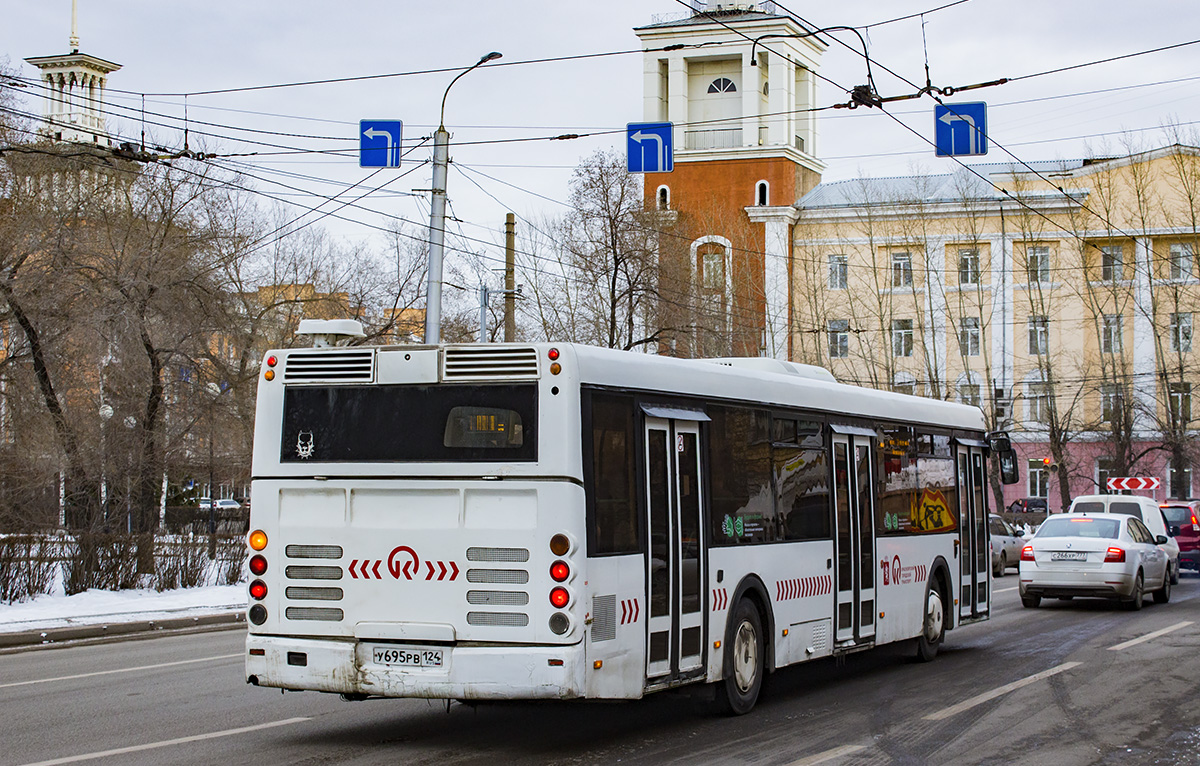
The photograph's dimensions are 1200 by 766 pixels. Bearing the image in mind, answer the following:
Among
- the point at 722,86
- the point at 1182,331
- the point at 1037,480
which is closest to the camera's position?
the point at 1182,331

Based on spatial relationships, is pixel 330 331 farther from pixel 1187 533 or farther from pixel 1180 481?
pixel 1180 481

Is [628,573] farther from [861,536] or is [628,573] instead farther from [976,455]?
[976,455]

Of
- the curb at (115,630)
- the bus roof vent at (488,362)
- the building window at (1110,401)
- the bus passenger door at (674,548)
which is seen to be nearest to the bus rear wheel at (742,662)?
the bus passenger door at (674,548)

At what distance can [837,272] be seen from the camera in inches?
2638

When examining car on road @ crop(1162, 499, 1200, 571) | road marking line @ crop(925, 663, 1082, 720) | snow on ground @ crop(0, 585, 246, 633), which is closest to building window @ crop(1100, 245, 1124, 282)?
car on road @ crop(1162, 499, 1200, 571)

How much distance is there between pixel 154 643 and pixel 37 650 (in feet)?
4.43

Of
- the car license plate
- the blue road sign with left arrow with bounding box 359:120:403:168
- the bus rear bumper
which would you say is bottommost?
the bus rear bumper

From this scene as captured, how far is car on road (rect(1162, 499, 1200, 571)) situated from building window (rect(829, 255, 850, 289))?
111 feet

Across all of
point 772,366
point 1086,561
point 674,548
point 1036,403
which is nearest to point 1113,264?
point 1036,403

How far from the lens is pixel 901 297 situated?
6606 centimetres

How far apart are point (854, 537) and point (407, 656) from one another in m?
5.58

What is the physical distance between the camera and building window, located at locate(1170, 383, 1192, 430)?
196ft

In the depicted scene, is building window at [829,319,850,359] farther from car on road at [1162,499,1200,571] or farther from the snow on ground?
the snow on ground

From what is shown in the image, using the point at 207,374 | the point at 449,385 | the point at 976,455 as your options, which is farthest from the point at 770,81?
the point at 449,385
